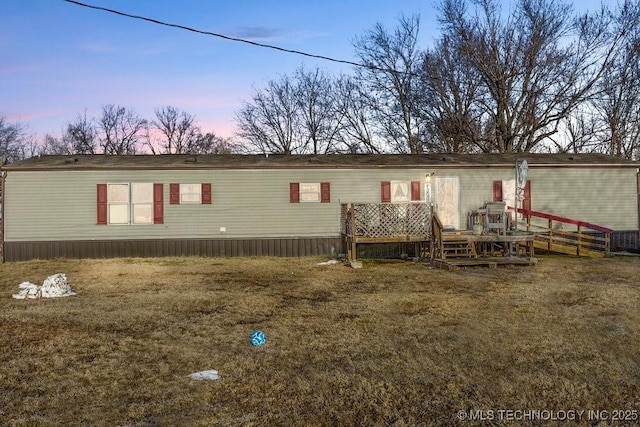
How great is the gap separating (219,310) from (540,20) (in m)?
28.0

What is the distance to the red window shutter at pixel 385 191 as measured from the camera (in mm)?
15508

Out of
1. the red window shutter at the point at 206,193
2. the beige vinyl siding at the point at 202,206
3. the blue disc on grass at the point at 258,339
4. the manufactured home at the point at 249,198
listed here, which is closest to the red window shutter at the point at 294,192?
the manufactured home at the point at 249,198

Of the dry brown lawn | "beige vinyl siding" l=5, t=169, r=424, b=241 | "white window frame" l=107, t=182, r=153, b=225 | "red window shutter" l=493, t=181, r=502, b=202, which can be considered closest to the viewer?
the dry brown lawn

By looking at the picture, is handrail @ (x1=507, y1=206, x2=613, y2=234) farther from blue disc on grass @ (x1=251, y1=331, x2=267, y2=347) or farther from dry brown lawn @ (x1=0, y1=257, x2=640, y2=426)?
blue disc on grass @ (x1=251, y1=331, x2=267, y2=347)

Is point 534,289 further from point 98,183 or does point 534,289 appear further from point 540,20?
point 540,20

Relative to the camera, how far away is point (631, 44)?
26828 millimetres

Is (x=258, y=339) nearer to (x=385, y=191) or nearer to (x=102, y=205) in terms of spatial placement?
(x=385, y=191)

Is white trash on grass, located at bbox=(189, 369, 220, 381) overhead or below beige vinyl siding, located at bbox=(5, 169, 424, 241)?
below

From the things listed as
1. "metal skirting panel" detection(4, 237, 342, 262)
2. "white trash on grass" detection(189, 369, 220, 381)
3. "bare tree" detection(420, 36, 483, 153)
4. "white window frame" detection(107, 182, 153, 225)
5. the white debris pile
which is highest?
"bare tree" detection(420, 36, 483, 153)

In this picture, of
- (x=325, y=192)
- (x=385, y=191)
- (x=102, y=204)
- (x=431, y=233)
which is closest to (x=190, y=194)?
(x=102, y=204)

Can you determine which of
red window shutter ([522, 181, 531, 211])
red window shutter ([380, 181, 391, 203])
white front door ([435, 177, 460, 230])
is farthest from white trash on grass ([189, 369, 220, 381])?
red window shutter ([522, 181, 531, 211])

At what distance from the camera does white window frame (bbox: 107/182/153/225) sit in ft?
49.3

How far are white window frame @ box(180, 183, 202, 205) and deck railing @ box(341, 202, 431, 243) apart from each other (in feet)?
17.2

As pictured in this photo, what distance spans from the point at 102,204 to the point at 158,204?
1.74m
